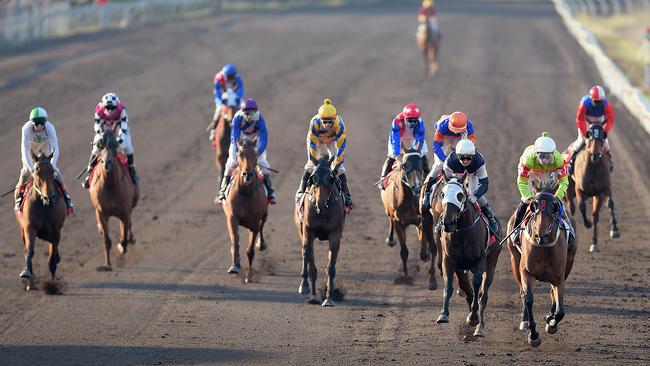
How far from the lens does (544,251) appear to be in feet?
42.4

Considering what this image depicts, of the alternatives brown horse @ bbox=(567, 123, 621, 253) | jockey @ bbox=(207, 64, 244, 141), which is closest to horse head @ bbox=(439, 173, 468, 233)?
brown horse @ bbox=(567, 123, 621, 253)

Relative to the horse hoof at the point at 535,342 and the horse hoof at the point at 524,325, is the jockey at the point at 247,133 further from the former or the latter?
the horse hoof at the point at 535,342

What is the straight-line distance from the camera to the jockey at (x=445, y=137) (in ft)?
49.5

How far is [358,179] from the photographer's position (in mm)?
23266

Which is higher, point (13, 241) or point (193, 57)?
point (193, 57)

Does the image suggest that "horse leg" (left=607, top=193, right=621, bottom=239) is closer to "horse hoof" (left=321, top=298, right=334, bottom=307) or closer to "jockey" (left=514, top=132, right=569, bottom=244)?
"jockey" (left=514, top=132, right=569, bottom=244)

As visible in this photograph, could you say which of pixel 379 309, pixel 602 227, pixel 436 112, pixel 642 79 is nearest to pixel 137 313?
pixel 379 309

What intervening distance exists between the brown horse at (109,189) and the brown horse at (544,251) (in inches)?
256

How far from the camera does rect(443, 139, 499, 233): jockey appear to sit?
1367 centimetres

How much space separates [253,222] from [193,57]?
901 inches

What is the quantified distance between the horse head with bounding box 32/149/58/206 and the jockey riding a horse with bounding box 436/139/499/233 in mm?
5542

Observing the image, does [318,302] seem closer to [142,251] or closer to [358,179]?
[142,251]

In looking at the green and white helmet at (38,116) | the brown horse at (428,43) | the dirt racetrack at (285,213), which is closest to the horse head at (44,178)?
the green and white helmet at (38,116)

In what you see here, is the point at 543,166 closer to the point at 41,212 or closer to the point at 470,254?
the point at 470,254
